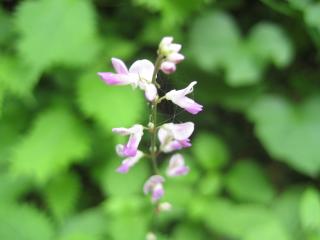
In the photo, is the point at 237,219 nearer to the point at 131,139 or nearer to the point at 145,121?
the point at 145,121

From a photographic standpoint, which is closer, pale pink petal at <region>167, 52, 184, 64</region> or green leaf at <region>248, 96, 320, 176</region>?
pale pink petal at <region>167, 52, 184, 64</region>

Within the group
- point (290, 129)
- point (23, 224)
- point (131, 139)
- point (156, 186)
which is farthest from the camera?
point (290, 129)

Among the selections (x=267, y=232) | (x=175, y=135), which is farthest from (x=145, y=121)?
(x=175, y=135)

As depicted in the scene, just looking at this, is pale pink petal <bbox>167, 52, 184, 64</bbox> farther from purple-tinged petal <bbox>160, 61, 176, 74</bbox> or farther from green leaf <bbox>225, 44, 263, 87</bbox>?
green leaf <bbox>225, 44, 263, 87</bbox>

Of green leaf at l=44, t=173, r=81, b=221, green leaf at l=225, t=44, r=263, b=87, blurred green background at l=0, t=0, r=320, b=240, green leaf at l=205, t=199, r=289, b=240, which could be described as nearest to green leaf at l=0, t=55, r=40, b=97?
blurred green background at l=0, t=0, r=320, b=240

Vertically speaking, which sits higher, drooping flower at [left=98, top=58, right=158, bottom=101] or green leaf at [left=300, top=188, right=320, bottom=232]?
drooping flower at [left=98, top=58, right=158, bottom=101]

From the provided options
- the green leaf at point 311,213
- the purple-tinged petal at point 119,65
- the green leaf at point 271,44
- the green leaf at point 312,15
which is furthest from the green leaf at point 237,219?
the purple-tinged petal at point 119,65

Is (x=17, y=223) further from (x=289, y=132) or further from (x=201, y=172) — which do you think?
(x=289, y=132)
